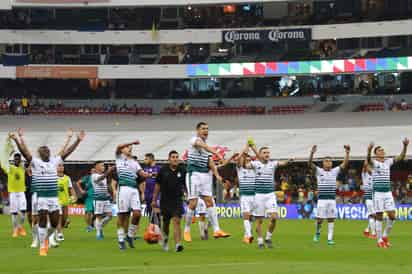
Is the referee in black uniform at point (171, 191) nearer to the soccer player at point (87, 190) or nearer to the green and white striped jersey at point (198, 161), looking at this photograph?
the green and white striped jersey at point (198, 161)

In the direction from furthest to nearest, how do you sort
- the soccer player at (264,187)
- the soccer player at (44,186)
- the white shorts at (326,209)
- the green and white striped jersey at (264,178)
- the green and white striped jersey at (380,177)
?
the white shorts at (326,209) < the green and white striped jersey at (380,177) < the green and white striped jersey at (264,178) < the soccer player at (264,187) < the soccer player at (44,186)

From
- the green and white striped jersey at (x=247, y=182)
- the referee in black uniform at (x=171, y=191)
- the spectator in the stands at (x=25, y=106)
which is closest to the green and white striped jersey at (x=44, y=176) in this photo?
the referee in black uniform at (x=171, y=191)

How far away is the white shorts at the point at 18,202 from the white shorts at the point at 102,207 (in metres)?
2.48

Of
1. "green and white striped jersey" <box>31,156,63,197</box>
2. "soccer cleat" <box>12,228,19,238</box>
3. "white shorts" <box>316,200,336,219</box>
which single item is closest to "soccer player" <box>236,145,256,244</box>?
"white shorts" <box>316,200,336,219</box>

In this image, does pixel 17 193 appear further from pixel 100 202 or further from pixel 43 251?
pixel 43 251

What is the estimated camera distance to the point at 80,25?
82.2m

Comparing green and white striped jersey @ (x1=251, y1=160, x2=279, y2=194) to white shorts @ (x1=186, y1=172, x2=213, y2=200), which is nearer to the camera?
white shorts @ (x1=186, y1=172, x2=213, y2=200)

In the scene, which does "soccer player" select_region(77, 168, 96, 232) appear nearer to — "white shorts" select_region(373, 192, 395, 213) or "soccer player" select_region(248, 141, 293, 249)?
"soccer player" select_region(248, 141, 293, 249)

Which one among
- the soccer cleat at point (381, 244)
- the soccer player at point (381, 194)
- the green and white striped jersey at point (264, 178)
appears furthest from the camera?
the soccer player at point (381, 194)

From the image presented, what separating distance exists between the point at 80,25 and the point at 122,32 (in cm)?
368

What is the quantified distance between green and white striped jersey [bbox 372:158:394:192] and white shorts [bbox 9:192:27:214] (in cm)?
1070

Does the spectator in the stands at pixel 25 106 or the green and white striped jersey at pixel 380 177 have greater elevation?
the spectator in the stands at pixel 25 106

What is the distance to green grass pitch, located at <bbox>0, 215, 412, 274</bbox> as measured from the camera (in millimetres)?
19266

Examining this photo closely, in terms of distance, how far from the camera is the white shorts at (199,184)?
2603cm
